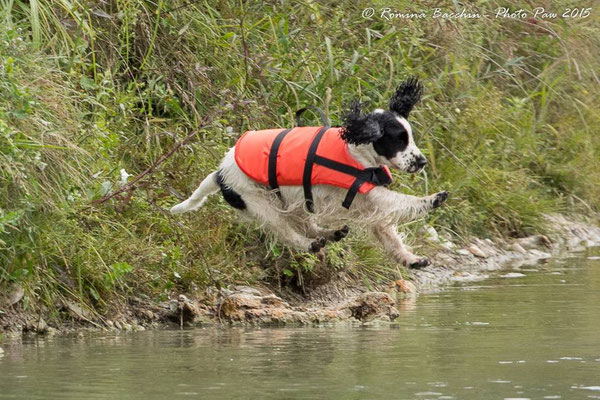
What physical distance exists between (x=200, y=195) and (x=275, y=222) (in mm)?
534

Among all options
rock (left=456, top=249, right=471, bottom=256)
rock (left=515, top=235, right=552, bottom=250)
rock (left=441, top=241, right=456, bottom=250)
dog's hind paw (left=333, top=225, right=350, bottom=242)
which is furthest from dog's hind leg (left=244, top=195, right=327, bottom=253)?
rock (left=515, top=235, right=552, bottom=250)

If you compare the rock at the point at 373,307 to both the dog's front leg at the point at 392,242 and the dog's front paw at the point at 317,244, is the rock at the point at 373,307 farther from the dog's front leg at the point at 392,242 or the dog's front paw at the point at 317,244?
the dog's front paw at the point at 317,244

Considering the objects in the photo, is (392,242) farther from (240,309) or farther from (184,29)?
(184,29)

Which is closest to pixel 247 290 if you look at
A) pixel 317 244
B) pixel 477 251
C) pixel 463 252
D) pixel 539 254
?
pixel 317 244

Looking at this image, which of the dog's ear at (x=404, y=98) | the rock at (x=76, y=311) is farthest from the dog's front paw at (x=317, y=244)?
the rock at (x=76, y=311)

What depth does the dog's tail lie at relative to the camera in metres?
7.62

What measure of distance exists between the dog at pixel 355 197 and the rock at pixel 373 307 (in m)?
0.27

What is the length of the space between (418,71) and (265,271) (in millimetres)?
3032

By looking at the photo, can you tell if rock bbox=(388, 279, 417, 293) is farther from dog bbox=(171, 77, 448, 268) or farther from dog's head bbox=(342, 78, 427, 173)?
dog's head bbox=(342, 78, 427, 173)

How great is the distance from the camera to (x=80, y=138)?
757cm

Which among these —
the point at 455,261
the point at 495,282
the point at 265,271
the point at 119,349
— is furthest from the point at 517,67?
the point at 119,349

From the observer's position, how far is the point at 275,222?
296 inches

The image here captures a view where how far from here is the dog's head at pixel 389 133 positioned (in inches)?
275

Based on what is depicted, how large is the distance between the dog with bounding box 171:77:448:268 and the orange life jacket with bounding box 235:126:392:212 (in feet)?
0.06
